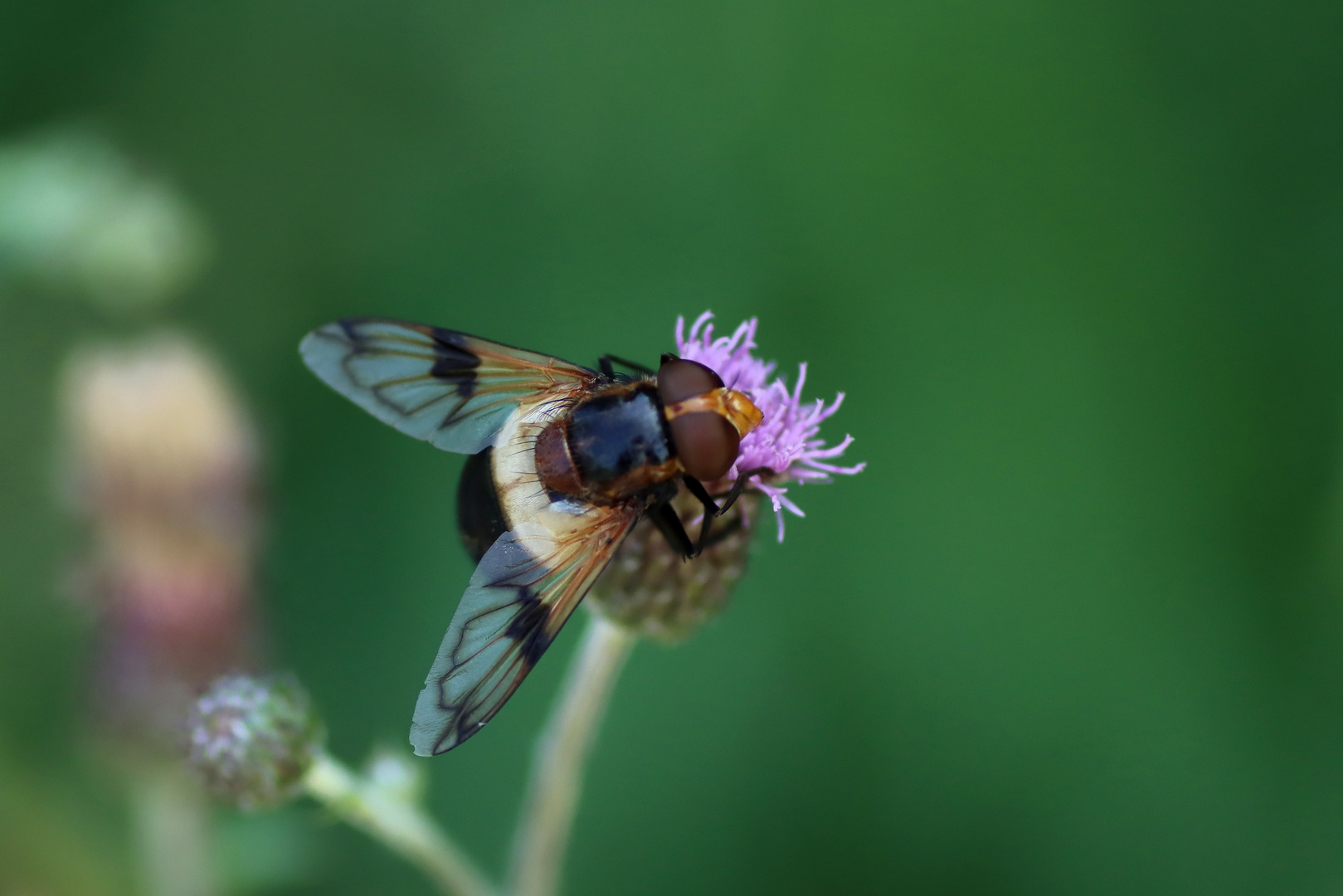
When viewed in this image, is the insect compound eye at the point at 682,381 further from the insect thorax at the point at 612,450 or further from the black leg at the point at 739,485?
the black leg at the point at 739,485

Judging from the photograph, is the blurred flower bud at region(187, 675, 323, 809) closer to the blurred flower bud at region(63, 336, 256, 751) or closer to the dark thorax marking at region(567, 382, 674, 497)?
the dark thorax marking at region(567, 382, 674, 497)

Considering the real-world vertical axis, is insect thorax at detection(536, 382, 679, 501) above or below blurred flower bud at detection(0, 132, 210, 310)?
below

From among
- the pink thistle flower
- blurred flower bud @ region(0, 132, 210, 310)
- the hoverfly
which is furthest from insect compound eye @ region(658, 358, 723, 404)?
blurred flower bud @ region(0, 132, 210, 310)

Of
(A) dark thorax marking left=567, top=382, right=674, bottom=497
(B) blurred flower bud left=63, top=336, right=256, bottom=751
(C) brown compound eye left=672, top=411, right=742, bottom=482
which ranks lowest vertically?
(C) brown compound eye left=672, top=411, right=742, bottom=482

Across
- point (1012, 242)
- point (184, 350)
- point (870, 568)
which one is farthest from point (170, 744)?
point (1012, 242)

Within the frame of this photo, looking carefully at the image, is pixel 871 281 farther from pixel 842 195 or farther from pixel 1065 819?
pixel 1065 819
